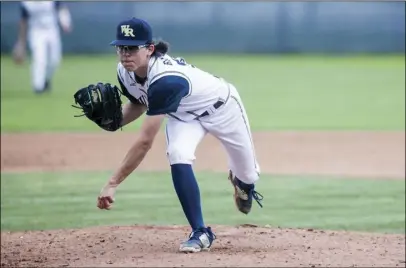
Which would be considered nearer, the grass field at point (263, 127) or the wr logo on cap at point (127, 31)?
the wr logo on cap at point (127, 31)

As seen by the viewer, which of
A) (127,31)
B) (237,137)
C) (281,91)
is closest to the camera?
(127,31)

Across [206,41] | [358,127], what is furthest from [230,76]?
[358,127]

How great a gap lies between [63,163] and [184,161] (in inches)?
212

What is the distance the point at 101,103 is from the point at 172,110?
1.69 ft

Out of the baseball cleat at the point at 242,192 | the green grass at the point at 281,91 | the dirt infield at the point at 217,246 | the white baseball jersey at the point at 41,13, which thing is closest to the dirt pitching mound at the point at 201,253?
the dirt infield at the point at 217,246

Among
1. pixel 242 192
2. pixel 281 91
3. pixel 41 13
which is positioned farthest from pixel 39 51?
pixel 242 192

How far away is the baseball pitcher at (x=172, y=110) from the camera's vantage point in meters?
5.34

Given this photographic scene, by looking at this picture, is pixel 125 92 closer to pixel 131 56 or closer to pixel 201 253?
pixel 131 56

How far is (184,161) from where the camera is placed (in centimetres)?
539

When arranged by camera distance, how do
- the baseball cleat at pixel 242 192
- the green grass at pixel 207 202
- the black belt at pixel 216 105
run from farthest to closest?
the green grass at pixel 207 202, the baseball cleat at pixel 242 192, the black belt at pixel 216 105

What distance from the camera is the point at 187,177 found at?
17.8 feet

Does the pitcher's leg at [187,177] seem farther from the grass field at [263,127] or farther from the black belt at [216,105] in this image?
the grass field at [263,127]

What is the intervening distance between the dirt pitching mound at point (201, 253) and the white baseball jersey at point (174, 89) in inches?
34.2

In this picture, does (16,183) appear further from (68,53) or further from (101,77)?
(68,53)
